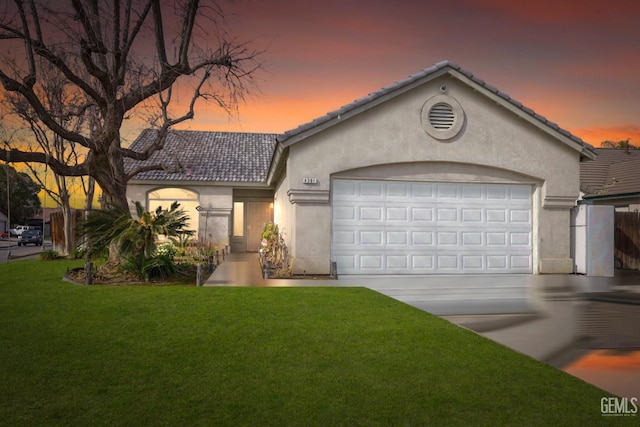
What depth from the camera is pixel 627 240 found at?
18.7m

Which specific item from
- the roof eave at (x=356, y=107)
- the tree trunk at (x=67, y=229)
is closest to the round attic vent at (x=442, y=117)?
the roof eave at (x=356, y=107)

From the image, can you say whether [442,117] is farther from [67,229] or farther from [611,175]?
[67,229]

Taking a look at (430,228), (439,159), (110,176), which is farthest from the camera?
(110,176)

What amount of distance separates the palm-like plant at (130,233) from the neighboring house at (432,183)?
357 centimetres

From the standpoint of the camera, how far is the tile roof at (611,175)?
21312mm

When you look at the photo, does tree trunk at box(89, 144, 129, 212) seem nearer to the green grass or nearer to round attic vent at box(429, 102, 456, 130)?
the green grass

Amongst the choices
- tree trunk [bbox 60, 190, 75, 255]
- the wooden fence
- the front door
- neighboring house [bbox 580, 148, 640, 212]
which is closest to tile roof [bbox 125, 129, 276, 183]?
the front door

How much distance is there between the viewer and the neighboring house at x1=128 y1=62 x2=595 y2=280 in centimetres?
1473

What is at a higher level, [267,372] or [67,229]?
[67,229]

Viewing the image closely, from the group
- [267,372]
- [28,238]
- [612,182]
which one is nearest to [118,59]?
[267,372]

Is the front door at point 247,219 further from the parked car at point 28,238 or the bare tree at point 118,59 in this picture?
the parked car at point 28,238

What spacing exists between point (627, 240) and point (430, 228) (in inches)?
335

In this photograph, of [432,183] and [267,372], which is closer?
[267,372]

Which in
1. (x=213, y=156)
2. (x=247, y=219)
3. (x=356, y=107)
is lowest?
(x=247, y=219)
